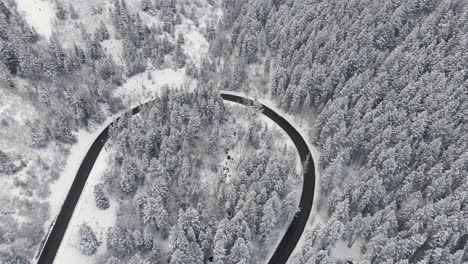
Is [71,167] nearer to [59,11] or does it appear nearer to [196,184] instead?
[196,184]

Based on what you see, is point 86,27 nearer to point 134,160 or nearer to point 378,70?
point 134,160

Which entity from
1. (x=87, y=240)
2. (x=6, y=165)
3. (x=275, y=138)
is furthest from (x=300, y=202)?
(x=6, y=165)

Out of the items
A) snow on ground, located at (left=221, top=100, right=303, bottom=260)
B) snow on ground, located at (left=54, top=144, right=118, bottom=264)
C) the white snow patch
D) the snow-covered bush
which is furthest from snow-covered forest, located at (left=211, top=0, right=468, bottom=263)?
the snow-covered bush

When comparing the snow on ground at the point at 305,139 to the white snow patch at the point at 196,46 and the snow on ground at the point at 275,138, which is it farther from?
the white snow patch at the point at 196,46

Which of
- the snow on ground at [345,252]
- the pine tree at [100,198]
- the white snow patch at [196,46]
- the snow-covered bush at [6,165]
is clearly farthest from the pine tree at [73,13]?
the snow on ground at [345,252]

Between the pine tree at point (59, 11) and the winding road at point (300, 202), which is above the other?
the pine tree at point (59, 11)
